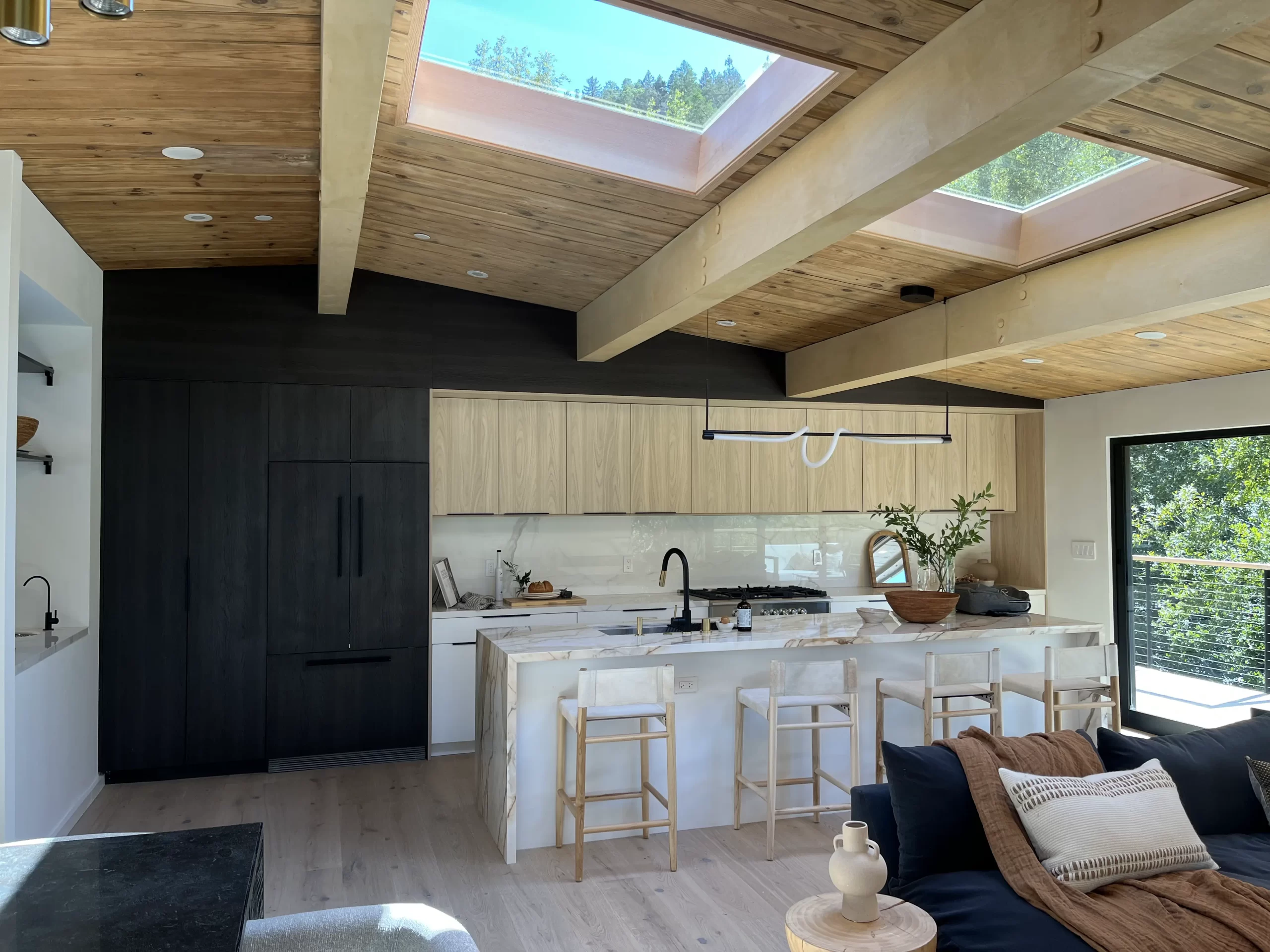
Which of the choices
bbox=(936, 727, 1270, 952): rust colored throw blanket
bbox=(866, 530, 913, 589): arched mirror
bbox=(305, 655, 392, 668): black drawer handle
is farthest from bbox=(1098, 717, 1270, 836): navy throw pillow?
bbox=(866, 530, 913, 589): arched mirror

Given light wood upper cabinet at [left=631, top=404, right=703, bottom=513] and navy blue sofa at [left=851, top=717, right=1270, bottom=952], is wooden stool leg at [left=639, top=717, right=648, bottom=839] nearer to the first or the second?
navy blue sofa at [left=851, top=717, right=1270, bottom=952]

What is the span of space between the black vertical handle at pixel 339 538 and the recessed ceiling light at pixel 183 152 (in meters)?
2.36

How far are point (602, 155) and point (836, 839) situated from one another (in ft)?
8.58

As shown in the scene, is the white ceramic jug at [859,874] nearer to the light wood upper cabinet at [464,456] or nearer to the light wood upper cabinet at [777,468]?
the light wood upper cabinet at [464,456]

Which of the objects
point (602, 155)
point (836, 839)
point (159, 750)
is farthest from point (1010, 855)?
point (159, 750)

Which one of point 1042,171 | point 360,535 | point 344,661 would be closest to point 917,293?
point 1042,171

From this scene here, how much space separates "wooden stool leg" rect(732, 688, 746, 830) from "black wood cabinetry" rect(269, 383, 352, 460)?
284 centimetres

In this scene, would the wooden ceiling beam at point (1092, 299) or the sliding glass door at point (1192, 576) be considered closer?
the wooden ceiling beam at point (1092, 299)

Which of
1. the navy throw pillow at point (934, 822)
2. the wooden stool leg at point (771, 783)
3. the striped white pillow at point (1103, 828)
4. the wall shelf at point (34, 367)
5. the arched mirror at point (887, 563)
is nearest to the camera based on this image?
the striped white pillow at point (1103, 828)

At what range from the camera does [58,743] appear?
440cm

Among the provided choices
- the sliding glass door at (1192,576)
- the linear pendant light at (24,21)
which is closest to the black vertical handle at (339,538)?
the linear pendant light at (24,21)

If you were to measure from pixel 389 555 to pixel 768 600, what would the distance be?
8.69ft

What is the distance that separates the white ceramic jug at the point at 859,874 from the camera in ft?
7.25

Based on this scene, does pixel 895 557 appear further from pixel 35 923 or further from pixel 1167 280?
pixel 35 923
